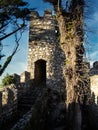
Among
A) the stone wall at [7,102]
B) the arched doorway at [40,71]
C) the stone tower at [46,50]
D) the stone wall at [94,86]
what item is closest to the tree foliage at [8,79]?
the stone tower at [46,50]

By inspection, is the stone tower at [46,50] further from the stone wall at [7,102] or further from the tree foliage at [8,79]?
the stone wall at [7,102]

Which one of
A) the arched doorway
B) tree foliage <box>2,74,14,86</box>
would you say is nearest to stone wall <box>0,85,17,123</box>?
tree foliage <box>2,74,14,86</box>

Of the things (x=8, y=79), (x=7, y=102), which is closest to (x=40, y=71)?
(x=8, y=79)

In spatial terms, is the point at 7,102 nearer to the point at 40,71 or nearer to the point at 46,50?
the point at 46,50

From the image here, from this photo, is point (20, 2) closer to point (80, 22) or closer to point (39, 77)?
point (39, 77)

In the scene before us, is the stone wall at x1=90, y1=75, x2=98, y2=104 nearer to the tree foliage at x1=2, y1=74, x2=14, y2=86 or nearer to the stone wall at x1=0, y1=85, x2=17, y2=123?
the stone wall at x1=0, y1=85, x2=17, y2=123

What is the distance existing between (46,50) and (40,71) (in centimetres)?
165

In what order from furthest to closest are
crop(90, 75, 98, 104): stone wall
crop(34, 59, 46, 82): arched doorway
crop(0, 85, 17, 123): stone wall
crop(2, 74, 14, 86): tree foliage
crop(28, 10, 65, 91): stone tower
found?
crop(34, 59, 46, 82): arched doorway < crop(28, 10, 65, 91): stone tower < crop(2, 74, 14, 86): tree foliage < crop(0, 85, 17, 123): stone wall < crop(90, 75, 98, 104): stone wall

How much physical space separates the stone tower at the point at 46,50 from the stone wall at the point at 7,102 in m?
6.65

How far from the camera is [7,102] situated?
18.1 m

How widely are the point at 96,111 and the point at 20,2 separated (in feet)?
35.6

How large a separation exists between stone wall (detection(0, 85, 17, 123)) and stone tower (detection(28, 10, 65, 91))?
6.65m

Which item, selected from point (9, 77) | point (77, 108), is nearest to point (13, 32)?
point (9, 77)

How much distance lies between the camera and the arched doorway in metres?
26.3
